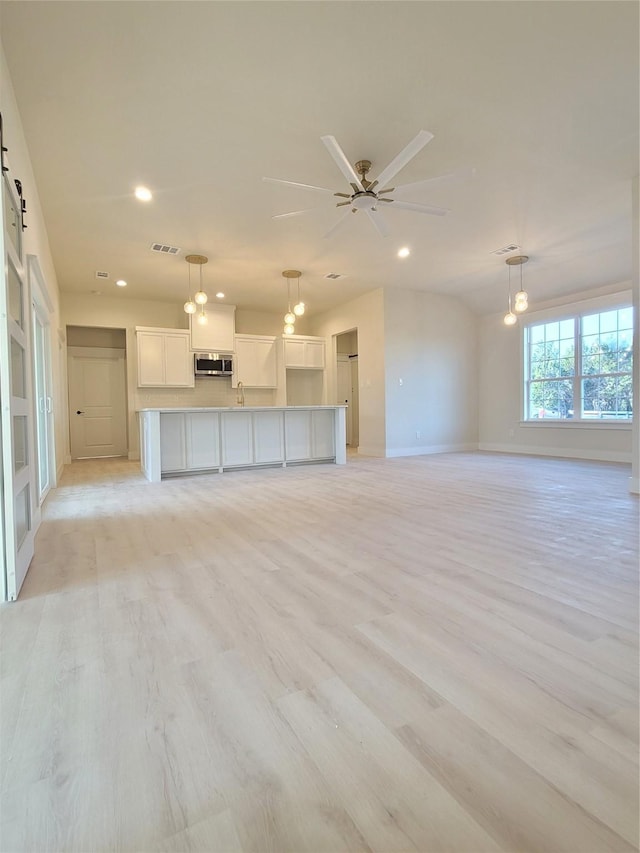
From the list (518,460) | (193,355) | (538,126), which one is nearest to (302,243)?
(538,126)

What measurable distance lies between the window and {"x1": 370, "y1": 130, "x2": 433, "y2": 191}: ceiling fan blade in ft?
17.4

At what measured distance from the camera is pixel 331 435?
6.77m

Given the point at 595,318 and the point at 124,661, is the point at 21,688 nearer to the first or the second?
the point at 124,661

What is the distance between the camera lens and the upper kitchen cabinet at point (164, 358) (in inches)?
298

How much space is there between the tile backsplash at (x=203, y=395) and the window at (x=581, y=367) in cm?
541

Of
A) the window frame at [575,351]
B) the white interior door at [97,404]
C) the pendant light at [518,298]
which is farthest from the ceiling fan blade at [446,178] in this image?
the white interior door at [97,404]

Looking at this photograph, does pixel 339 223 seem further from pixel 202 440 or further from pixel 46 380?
pixel 46 380

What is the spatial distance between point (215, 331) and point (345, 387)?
374 cm

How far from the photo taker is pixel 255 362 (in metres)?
8.58

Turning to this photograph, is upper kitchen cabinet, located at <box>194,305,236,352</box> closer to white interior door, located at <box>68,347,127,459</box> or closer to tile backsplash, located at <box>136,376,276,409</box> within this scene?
tile backsplash, located at <box>136,376,276,409</box>

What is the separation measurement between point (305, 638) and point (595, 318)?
25.0ft

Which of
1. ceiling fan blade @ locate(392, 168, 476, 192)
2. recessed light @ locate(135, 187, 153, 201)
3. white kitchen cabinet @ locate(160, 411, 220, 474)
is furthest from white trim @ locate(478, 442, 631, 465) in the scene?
recessed light @ locate(135, 187, 153, 201)

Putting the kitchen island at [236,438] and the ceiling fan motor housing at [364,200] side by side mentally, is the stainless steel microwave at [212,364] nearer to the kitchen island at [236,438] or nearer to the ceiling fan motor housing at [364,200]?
the kitchen island at [236,438]

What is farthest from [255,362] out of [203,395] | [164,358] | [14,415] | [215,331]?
[14,415]
